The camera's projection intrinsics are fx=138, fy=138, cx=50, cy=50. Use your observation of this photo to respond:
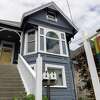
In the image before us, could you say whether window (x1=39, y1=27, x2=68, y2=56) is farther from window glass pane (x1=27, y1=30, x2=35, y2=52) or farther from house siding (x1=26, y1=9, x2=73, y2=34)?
window glass pane (x1=27, y1=30, x2=35, y2=52)

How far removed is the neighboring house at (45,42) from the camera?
8.71 m

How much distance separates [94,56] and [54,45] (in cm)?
768

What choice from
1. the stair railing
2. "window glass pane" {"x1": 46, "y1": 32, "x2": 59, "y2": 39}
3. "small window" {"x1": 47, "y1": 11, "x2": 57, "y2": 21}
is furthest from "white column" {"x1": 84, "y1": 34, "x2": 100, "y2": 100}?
"small window" {"x1": 47, "y1": 11, "x2": 57, "y2": 21}

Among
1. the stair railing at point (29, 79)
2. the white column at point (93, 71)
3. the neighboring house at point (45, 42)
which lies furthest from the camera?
the neighboring house at point (45, 42)

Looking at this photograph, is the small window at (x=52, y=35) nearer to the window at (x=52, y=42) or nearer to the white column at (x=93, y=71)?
the window at (x=52, y=42)

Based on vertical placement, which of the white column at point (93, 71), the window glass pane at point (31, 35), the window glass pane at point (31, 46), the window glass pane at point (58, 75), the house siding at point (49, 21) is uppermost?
the house siding at point (49, 21)

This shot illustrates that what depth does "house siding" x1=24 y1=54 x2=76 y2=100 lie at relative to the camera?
8.13 meters

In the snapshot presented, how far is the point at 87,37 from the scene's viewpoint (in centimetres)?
237

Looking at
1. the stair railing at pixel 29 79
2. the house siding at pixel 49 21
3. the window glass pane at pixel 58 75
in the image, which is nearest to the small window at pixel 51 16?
the house siding at pixel 49 21

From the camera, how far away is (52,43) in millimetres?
9875

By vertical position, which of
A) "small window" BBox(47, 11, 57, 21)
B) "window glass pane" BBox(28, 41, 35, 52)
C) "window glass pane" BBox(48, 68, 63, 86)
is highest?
"small window" BBox(47, 11, 57, 21)

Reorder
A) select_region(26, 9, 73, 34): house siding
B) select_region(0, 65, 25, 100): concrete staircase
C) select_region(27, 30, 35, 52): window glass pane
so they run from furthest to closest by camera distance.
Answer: select_region(26, 9, 73, 34): house siding → select_region(27, 30, 35, 52): window glass pane → select_region(0, 65, 25, 100): concrete staircase

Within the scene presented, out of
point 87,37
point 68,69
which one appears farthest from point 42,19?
point 87,37

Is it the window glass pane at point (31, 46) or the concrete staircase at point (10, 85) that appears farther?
the window glass pane at point (31, 46)
